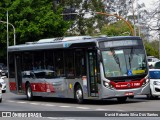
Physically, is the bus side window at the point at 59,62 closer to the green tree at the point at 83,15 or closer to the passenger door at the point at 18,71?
the passenger door at the point at 18,71

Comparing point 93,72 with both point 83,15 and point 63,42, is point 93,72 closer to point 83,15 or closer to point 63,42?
point 63,42

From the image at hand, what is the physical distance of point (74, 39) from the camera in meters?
26.2

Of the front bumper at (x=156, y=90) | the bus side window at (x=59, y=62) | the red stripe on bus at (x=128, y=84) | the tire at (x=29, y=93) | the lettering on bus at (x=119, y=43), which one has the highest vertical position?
the lettering on bus at (x=119, y=43)

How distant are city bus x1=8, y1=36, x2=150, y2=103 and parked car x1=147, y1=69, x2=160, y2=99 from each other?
94 centimetres

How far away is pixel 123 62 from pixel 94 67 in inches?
46.8

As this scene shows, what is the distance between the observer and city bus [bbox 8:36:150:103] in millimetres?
23812

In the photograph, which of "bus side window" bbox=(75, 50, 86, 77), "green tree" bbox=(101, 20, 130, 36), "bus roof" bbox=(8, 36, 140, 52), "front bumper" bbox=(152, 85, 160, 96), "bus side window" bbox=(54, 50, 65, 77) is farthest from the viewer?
"green tree" bbox=(101, 20, 130, 36)

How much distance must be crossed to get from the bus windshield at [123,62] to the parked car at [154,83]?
55.4 inches

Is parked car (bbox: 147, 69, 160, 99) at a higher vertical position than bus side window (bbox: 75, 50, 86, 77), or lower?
lower

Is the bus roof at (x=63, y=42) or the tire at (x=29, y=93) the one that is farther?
the tire at (x=29, y=93)

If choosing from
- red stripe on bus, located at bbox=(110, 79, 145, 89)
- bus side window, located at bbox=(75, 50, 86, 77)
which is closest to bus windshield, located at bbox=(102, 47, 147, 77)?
red stripe on bus, located at bbox=(110, 79, 145, 89)

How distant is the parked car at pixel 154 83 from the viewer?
83.5 ft

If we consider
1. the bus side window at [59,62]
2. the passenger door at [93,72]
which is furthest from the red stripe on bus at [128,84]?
the bus side window at [59,62]

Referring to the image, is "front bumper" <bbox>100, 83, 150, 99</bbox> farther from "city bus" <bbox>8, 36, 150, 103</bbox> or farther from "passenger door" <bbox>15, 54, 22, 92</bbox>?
"passenger door" <bbox>15, 54, 22, 92</bbox>
